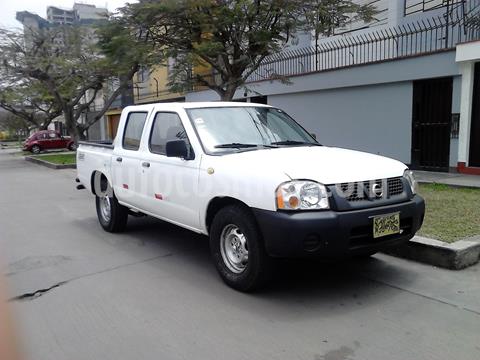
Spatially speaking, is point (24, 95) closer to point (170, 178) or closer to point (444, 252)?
point (170, 178)

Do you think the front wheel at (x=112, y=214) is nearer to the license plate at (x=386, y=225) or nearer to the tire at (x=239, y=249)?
the tire at (x=239, y=249)

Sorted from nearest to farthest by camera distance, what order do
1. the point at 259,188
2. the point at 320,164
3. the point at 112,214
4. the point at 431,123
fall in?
the point at 259,188
the point at 320,164
the point at 112,214
the point at 431,123

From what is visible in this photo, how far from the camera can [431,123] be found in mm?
11492

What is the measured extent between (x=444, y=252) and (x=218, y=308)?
99.5 inches

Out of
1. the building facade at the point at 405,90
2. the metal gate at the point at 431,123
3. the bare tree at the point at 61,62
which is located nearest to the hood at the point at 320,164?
the building facade at the point at 405,90

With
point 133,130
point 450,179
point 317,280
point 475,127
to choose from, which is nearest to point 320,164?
point 317,280

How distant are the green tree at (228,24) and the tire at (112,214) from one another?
598 cm

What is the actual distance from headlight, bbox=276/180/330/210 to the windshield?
1.09m

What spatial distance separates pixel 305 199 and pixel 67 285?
2653mm

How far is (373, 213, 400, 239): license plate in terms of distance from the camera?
13.2 ft

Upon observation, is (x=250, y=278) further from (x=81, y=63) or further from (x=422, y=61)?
(x=81, y=63)

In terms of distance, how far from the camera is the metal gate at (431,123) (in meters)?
11.2

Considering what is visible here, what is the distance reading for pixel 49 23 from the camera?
79.9 feet

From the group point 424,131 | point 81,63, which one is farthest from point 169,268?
point 81,63
